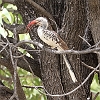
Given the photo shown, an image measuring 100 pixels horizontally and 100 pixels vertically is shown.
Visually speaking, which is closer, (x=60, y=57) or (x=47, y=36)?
(x=47, y=36)

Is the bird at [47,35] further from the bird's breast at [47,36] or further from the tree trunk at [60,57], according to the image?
the tree trunk at [60,57]

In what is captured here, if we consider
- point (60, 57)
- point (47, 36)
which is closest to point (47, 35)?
point (47, 36)

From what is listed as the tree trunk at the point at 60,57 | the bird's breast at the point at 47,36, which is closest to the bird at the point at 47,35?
the bird's breast at the point at 47,36

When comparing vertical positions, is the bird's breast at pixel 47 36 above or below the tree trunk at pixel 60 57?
above

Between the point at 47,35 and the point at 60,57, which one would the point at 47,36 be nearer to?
the point at 47,35

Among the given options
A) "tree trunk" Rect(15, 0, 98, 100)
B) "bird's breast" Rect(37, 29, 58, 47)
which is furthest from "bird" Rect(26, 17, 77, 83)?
"tree trunk" Rect(15, 0, 98, 100)

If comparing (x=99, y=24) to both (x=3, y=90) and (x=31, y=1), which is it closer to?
(x=31, y=1)

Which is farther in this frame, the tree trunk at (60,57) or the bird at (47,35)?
the tree trunk at (60,57)

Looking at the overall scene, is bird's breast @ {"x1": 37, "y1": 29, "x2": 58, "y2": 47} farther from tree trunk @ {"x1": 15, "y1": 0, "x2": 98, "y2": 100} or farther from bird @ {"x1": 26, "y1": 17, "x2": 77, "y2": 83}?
tree trunk @ {"x1": 15, "y1": 0, "x2": 98, "y2": 100}

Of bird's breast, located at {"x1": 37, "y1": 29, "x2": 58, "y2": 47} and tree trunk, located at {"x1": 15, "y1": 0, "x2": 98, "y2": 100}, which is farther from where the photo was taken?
tree trunk, located at {"x1": 15, "y1": 0, "x2": 98, "y2": 100}

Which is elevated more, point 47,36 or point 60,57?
point 47,36

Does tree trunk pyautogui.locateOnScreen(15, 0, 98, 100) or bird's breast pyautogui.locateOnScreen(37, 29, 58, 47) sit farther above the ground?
bird's breast pyautogui.locateOnScreen(37, 29, 58, 47)

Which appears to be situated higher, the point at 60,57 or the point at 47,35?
the point at 47,35

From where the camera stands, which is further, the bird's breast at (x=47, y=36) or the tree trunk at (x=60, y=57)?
the tree trunk at (x=60, y=57)
